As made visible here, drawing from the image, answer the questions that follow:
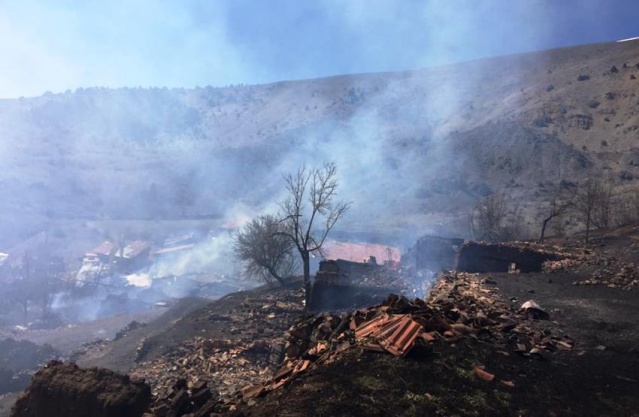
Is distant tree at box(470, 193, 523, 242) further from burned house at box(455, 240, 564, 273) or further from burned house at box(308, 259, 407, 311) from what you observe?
burned house at box(308, 259, 407, 311)

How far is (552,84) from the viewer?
66438 mm

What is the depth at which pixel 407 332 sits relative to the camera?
7.05 metres

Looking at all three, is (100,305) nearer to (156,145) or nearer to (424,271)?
(424,271)

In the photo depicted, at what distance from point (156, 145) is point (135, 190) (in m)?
24.4

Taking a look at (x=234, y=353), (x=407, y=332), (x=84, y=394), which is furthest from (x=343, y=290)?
(x=407, y=332)

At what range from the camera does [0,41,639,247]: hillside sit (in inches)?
1971

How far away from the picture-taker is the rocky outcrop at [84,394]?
8367mm

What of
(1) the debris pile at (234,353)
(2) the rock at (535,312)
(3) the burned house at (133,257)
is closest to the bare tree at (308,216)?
(1) the debris pile at (234,353)

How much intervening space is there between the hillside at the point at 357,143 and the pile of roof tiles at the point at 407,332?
3359 cm

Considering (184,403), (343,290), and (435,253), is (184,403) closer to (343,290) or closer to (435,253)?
(343,290)

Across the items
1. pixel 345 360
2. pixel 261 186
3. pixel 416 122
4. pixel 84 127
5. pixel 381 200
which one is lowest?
pixel 345 360

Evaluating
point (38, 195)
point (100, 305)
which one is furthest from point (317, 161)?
point (100, 305)

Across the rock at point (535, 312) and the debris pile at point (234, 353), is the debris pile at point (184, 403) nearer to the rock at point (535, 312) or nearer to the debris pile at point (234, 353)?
the debris pile at point (234, 353)

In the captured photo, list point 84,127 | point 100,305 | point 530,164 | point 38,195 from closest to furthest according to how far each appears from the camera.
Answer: point 100,305
point 530,164
point 38,195
point 84,127
